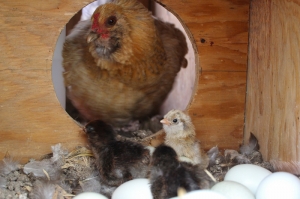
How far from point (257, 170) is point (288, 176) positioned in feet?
0.81

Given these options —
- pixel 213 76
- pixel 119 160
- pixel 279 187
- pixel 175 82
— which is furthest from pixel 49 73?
pixel 175 82

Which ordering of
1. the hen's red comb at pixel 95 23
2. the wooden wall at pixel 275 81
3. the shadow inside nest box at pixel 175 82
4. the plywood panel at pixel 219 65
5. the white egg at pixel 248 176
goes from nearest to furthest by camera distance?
the white egg at pixel 248 176 → the wooden wall at pixel 275 81 → the plywood panel at pixel 219 65 → the hen's red comb at pixel 95 23 → the shadow inside nest box at pixel 175 82

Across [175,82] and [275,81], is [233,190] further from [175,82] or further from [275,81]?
[175,82]

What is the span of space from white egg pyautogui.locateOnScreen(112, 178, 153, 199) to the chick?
34 centimetres

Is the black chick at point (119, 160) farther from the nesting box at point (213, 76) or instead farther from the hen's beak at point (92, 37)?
the hen's beak at point (92, 37)

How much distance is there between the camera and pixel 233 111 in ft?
8.89

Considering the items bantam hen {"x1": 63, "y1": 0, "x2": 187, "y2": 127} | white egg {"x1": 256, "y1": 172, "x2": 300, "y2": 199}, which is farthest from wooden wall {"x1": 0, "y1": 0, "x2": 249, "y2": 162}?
white egg {"x1": 256, "y1": 172, "x2": 300, "y2": 199}

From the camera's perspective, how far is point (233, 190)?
189cm

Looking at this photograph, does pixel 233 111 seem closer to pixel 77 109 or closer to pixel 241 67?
pixel 241 67

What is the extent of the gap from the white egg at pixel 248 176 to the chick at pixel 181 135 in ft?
0.62

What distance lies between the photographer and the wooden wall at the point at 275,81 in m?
2.23

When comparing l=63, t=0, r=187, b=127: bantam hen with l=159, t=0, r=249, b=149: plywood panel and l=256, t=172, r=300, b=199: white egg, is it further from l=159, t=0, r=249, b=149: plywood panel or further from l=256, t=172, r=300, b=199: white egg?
l=256, t=172, r=300, b=199: white egg

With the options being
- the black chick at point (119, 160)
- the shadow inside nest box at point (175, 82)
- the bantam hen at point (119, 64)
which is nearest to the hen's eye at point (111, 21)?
the bantam hen at point (119, 64)

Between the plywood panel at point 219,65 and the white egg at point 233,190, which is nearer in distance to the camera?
the white egg at point 233,190
